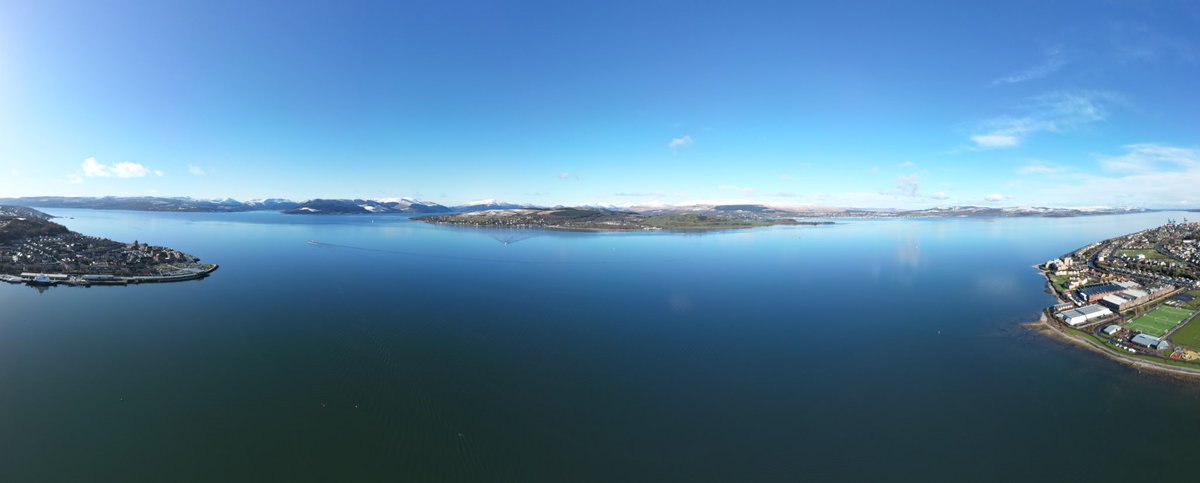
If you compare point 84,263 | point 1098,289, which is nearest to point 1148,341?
point 1098,289

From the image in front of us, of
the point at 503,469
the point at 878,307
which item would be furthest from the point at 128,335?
the point at 878,307

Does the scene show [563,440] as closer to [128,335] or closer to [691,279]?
[128,335]

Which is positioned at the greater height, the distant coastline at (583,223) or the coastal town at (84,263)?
the distant coastline at (583,223)

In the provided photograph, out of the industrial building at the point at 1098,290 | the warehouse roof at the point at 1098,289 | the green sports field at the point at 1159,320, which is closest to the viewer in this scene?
the green sports field at the point at 1159,320

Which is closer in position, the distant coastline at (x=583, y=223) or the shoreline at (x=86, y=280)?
the shoreline at (x=86, y=280)

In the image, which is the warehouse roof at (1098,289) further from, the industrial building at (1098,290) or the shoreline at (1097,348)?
the shoreline at (1097,348)

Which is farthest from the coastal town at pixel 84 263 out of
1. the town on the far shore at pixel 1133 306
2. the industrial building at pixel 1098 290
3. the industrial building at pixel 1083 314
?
the industrial building at pixel 1098 290
